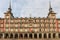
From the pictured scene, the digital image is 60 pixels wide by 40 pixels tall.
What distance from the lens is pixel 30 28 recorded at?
8175 centimetres

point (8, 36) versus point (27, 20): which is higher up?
point (27, 20)

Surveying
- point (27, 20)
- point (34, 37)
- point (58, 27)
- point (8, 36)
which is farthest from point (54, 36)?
point (8, 36)

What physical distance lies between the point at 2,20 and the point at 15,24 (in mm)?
6620

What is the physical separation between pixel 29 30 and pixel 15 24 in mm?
7476

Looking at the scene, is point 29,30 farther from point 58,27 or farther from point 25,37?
point 58,27

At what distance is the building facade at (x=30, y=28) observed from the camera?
264ft

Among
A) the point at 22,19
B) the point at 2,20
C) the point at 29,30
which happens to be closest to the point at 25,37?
the point at 29,30

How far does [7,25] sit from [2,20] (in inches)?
138

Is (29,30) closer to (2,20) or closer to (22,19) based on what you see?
(22,19)

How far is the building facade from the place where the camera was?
264 ft

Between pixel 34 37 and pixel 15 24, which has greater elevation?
pixel 15 24

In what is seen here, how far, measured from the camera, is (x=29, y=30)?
8138cm

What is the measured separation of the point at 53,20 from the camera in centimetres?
8200

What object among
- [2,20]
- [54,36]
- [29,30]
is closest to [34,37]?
[29,30]
